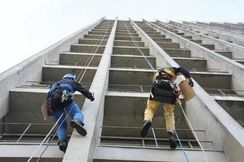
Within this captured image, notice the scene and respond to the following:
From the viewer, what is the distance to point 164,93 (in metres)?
8.55

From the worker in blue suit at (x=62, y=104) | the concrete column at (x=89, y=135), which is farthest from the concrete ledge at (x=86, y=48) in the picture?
the worker in blue suit at (x=62, y=104)

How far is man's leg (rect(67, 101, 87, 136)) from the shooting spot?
285 inches

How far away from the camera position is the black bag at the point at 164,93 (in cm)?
849

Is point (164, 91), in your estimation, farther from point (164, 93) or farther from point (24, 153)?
point (24, 153)

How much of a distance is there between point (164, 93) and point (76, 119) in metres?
2.13

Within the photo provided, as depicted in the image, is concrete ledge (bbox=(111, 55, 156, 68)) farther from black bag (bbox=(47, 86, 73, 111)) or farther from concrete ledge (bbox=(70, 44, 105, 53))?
black bag (bbox=(47, 86, 73, 111))

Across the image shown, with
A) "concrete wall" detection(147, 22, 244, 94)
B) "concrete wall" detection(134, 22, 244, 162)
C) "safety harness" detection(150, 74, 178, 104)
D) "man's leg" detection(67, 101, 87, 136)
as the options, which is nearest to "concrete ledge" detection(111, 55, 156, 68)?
"concrete wall" detection(147, 22, 244, 94)

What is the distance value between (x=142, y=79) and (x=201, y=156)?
564 cm

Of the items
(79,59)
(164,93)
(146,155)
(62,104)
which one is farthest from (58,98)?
(79,59)

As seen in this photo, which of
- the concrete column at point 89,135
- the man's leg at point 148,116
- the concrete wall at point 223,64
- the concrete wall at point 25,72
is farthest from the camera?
the concrete wall at point 223,64

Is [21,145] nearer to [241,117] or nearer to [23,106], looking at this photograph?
[23,106]

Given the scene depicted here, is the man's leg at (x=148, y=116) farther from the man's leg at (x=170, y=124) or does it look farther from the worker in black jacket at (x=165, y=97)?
the man's leg at (x=170, y=124)

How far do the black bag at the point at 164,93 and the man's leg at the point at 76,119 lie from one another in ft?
5.73

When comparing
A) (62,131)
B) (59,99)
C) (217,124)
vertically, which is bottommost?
(62,131)
